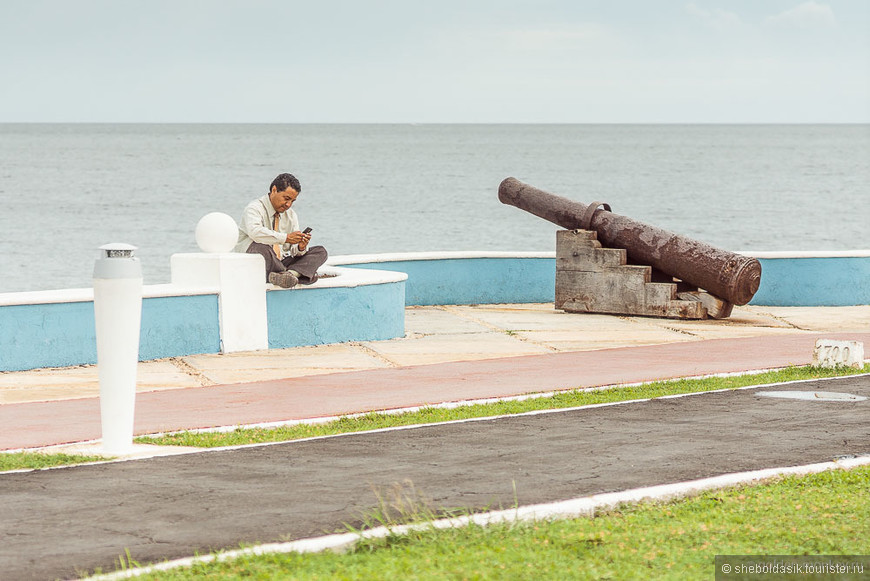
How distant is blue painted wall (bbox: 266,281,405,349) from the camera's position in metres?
13.2

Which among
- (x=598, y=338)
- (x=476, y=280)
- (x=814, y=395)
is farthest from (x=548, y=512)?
(x=476, y=280)

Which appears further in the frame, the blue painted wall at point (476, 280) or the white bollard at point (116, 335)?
the blue painted wall at point (476, 280)

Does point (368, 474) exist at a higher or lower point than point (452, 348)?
higher

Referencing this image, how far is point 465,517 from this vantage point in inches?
234

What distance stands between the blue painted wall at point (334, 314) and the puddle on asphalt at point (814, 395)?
4888mm

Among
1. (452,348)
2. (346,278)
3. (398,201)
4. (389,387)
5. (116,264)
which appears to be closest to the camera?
(116,264)

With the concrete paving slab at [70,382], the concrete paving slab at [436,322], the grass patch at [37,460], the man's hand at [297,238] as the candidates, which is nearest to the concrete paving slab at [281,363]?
the concrete paving slab at [70,382]

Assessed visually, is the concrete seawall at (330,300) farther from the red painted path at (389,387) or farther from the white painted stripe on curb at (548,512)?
the white painted stripe on curb at (548,512)

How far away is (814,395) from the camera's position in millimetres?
9945

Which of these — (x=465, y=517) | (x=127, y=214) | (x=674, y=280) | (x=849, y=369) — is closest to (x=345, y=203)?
(x=127, y=214)

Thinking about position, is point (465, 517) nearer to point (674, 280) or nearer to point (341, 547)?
point (341, 547)

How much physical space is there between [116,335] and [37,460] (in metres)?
0.89

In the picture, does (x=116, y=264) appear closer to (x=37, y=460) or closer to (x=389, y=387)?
(x=37, y=460)

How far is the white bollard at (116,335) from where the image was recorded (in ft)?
26.0
